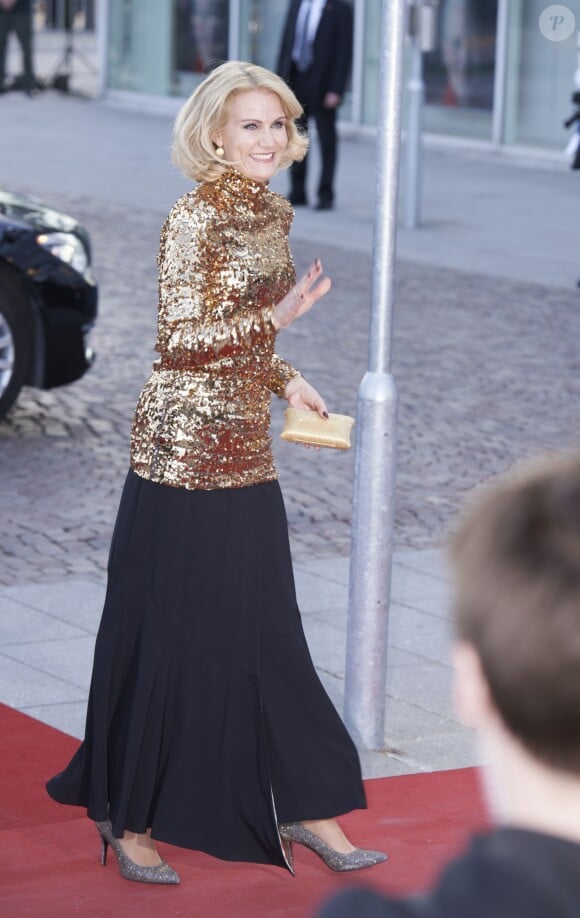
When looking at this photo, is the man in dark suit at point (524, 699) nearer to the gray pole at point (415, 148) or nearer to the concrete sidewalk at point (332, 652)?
the concrete sidewalk at point (332, 652)

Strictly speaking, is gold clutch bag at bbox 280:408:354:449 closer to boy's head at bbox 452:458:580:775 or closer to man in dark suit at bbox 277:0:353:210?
boy's head at bbox 452:458:580:775

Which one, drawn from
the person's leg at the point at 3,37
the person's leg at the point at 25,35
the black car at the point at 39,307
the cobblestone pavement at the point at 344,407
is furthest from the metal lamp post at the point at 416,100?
the person's leg at the point at 3,37

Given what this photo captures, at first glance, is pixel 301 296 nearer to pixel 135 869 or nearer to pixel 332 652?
pixel 135 869

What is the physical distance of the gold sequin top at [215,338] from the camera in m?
3.90

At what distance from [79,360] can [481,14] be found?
14.2 m

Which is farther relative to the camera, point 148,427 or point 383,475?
point 383,475

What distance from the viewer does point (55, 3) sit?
156 ft

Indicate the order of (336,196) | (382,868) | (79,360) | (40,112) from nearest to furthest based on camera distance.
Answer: (382,868) → (79,360) → (336,196) → (40,112)

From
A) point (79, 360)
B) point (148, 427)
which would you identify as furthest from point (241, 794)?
point (79, 360)

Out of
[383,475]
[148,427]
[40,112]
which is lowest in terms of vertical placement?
[40,112]

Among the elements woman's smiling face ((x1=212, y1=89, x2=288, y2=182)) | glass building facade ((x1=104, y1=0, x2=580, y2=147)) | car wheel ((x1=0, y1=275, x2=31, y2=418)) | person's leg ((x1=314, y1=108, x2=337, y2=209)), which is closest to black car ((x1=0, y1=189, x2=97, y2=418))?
car wheel ((x1=0, y1=275, x2=31, y2=418))

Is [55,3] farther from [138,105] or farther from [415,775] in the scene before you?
[415,775]

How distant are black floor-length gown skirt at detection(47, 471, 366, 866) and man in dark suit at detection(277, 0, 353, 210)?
489 inches

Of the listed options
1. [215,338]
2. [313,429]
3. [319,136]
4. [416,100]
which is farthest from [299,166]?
[215,338]
